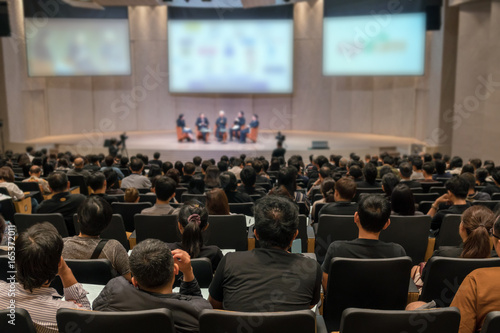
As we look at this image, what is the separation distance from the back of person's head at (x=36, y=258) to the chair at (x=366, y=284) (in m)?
1.37

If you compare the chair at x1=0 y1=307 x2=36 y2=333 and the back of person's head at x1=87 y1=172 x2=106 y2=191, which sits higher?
the back of person's head at x1=87 y1=172 x2=106 y2=191

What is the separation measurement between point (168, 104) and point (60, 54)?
4475 mm

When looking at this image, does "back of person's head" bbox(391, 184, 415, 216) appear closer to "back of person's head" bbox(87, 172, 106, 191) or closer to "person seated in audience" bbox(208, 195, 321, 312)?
"person seated in audience" bbox(208, 195, 321, 312)

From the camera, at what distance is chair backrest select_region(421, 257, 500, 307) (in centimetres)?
264

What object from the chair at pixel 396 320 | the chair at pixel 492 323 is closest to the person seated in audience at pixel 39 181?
the chair at pixel 396 320

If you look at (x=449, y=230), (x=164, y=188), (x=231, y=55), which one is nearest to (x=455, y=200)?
(x=449, y=230)

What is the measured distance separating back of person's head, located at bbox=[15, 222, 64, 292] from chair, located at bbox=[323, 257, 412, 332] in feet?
4.50

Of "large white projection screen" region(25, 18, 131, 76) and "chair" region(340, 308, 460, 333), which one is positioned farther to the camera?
"large white projection screen" region(25, 18, 131, 76)

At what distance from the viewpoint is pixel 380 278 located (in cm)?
261

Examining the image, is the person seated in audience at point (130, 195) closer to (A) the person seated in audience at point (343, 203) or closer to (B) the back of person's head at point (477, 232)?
(A) the person seated in audience at point (343, 203)

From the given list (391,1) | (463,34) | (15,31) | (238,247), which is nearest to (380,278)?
(238,247)

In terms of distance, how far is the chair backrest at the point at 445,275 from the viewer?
8.65ft

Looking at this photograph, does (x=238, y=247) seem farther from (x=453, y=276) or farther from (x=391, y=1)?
(x=391, y=1)

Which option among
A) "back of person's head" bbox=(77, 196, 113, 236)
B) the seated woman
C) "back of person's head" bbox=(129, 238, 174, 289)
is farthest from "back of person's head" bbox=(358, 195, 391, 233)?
"back of person's head" bbox=(77, 196, 113, 236)
